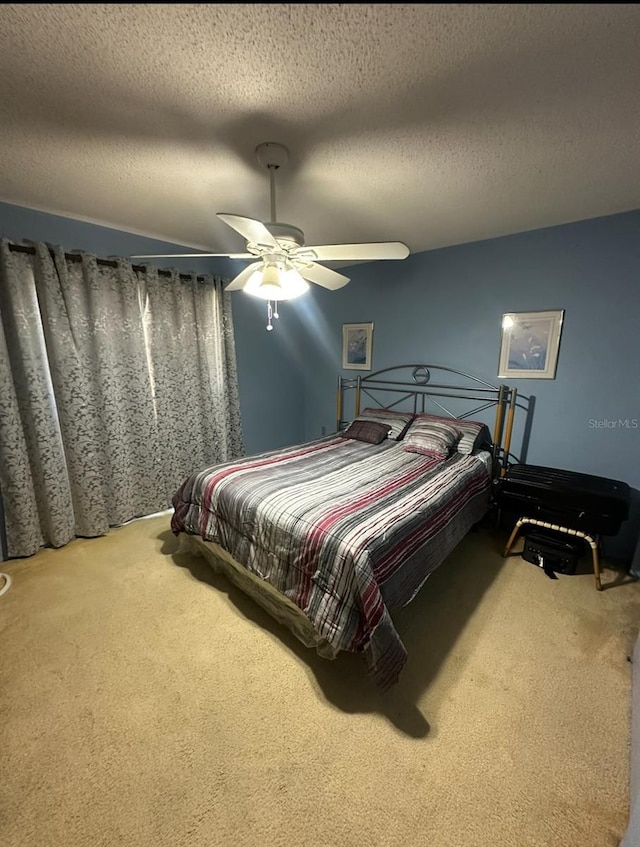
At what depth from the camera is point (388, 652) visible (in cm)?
142

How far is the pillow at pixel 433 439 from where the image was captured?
2762mm

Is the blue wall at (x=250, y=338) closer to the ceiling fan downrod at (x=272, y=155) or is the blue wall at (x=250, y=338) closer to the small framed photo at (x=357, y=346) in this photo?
the small framed photo at (x=357, y=346)

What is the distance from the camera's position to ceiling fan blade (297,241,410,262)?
1.64 m

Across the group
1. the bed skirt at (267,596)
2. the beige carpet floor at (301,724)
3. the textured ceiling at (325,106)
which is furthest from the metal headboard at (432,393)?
the bed skirt at (267,596)

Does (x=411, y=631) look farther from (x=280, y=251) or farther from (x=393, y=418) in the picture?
(x=280, y=251)

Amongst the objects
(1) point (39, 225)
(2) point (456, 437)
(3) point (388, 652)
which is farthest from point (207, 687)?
(1) point (39, 225)

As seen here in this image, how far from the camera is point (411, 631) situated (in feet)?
6.20

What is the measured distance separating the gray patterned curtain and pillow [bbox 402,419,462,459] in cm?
191

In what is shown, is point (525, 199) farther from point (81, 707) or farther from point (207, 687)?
point (81, 707)

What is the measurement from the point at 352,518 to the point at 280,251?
4.65 ft

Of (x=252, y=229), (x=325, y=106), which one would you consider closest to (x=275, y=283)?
(x=252, y=229)

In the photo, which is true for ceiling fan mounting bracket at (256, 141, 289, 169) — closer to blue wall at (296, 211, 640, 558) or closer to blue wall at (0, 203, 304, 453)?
blue wall at (0, 203, 304, 453)

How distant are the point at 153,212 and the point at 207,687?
2.95 meters

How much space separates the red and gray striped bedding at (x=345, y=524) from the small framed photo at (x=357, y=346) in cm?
147
